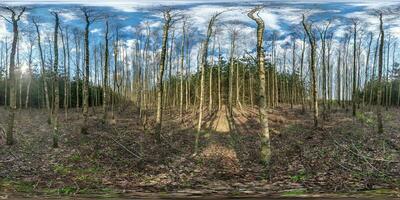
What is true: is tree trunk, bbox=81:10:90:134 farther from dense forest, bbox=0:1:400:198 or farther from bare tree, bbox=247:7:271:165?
bare tree, bbox=247:7:271:165

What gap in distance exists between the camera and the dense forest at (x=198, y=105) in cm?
370

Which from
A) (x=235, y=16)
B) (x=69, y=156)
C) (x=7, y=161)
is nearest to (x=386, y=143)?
(x=235, y=16)

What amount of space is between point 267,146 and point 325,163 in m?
0.33

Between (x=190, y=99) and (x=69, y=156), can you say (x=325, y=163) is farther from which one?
(x=69, y=156)

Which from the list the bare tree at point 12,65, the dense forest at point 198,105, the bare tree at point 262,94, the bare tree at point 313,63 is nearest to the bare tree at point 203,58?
the dense forest at point 198,105

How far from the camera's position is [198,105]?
3.73 meters

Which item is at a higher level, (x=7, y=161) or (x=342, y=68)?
(x=342, y=68)

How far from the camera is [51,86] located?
3848mm

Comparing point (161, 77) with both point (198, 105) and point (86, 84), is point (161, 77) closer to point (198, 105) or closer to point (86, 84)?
point (198, 105)

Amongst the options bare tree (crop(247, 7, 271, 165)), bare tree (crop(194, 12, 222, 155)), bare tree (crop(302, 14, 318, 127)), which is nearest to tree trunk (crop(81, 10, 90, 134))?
bare tree (crop(194, 12, 222, 155))

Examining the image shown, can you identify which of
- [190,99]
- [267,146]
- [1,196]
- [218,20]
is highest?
[218,20]

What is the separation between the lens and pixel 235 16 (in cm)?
373

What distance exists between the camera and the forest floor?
3.66 meters

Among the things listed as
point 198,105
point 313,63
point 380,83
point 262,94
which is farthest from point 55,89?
point 380,83
